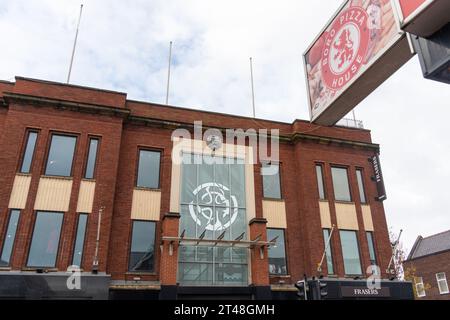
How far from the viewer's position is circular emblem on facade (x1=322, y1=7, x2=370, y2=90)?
25.1 feet

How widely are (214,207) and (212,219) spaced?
667mm

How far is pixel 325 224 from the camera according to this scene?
22.4 metres

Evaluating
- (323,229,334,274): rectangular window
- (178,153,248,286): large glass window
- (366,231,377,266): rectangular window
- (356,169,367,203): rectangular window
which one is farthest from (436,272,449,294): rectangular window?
(178,153,248,286): large glass window

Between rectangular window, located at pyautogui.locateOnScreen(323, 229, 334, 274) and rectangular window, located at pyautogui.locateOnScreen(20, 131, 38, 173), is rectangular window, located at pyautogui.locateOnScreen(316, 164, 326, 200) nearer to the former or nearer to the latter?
rectangular window, located at pyautogui.locateOnScreen(323, 229, 334, 274)

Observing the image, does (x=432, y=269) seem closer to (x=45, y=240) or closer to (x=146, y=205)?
(x=146, y=205)

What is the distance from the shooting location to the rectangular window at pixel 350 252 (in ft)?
72.3

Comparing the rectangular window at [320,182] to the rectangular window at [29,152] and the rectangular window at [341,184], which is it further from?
the rectangular window at [29,152]

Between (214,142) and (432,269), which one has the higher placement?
(214,142)

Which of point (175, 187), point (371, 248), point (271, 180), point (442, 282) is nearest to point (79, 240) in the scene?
point (175, 187)

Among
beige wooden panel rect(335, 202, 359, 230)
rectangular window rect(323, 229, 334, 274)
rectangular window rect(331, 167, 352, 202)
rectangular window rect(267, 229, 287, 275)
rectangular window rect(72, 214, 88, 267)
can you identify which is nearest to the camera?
rectangular window rect(72, 214, 88, 267)

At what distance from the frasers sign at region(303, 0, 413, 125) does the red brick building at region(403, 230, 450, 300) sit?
35851 millimetres

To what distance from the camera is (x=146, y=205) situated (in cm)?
2031

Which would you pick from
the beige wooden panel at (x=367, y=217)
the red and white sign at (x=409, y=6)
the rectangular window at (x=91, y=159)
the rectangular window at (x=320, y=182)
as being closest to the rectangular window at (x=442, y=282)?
the beige wooden panel at (x=367, y=217)
